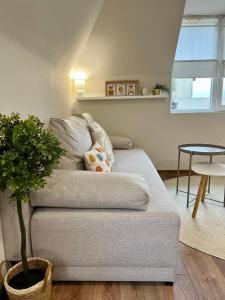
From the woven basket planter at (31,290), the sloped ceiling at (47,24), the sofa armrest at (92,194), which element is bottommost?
the woven basket planter at (31,290)

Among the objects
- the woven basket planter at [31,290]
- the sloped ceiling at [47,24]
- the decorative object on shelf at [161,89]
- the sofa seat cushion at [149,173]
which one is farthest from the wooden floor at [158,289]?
the decorative object on shelf at [161,89]

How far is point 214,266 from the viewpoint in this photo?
1711 millimetres

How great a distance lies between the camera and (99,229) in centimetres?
140

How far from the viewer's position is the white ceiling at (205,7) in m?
3.05

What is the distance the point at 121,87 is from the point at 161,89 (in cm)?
56

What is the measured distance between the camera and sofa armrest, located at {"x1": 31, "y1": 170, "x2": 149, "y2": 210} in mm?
1413

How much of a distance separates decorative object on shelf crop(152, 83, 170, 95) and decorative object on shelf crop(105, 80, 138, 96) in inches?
11.1

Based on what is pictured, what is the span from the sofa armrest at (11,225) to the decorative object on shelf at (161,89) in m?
2.58

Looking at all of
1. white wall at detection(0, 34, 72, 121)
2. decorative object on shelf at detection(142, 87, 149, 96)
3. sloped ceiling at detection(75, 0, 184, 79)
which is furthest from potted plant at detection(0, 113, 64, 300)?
decorative object on shelf at detection(142, 87, 149, 96)

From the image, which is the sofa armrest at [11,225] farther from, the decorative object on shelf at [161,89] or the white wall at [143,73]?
the decorative object on shelf at [161,89]

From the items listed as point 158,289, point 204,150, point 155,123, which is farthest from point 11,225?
point 155,123

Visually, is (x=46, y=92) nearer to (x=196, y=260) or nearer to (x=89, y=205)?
(x=89, y=205)

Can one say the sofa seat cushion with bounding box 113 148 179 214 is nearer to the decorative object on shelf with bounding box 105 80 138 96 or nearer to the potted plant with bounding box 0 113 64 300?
the potted plant with bounding box 0 113 64 300

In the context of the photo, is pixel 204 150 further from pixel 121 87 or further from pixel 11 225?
pixel 11 225
